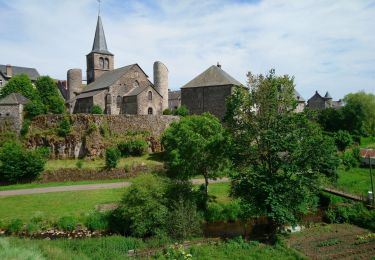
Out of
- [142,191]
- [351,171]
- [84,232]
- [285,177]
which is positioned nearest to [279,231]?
[285,177]

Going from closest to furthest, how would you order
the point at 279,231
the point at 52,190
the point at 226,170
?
the point at 279,231 < the point at 226,170 < the point at 52,190

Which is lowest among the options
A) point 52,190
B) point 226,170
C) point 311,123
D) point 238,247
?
point 238,247

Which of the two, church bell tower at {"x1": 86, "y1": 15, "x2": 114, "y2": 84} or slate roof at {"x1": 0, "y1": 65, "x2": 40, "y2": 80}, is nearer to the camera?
church bell tower at {"x1": 86, "y1": 15, "x2": 114, "y2": 84}

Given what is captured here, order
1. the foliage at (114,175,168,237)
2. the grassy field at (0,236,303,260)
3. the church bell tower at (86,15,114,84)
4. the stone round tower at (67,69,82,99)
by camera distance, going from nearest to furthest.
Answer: the grassy field at (0,236,303,260)
the foliage at (114,175,168,237)
the stone round tower at (67,69,82,99)
the church bell tower at (86,15,114,84)

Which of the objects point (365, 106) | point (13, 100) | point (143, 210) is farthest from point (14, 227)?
point (365, 106)

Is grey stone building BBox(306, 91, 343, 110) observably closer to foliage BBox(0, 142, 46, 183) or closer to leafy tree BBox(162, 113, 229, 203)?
leafy tree BBox(162, 113, 229, 203)

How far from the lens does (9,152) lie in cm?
3070

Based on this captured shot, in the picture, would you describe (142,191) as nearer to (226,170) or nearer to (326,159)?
(226,170)

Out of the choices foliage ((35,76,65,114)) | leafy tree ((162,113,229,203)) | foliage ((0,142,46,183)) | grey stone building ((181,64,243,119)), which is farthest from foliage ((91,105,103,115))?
leafy tree ((162,113,229,203))

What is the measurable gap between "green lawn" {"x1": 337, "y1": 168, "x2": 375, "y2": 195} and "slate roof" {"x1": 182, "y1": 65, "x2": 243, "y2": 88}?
16.6 metres

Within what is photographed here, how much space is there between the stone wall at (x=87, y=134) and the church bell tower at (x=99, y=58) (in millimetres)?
22575

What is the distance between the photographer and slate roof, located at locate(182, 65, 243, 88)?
144 feet

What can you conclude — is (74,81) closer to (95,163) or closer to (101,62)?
(101,62)

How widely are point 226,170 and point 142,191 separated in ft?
22.6
